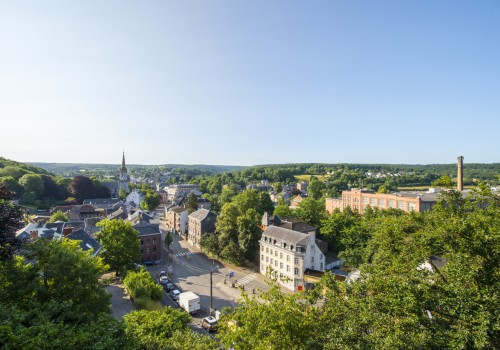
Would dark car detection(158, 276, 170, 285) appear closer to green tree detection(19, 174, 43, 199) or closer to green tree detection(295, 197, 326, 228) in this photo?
green tree detection(295, 197, 326, 228)

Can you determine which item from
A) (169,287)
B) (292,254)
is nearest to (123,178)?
(169,287)

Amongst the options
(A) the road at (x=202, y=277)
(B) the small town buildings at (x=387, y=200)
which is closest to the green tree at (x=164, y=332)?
(A) the road at (x=202, y=277)

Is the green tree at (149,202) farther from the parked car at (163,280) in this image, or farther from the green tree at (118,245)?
the parked car at (163,280)

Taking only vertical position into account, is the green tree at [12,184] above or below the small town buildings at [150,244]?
above

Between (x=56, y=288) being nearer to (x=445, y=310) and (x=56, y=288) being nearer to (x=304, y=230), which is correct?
(x=445, y=310)

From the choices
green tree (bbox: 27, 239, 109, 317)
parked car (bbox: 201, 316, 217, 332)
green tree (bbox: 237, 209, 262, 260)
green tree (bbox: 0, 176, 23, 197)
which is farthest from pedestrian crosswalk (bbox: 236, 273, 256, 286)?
green tree (bbox: 0, 176, 23, 197)

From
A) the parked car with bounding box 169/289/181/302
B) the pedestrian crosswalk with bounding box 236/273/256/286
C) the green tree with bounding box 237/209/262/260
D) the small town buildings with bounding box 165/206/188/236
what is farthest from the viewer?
the small town buildings with bounding box 165/206/188/236

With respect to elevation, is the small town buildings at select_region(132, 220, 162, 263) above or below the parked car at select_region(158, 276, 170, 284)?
above
